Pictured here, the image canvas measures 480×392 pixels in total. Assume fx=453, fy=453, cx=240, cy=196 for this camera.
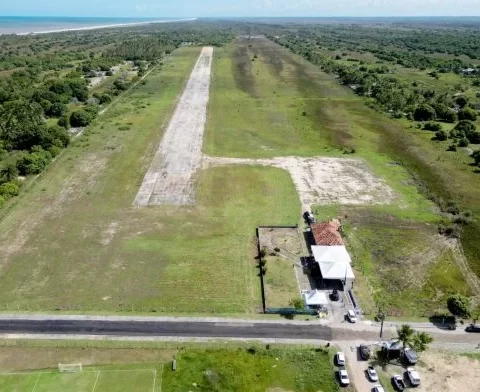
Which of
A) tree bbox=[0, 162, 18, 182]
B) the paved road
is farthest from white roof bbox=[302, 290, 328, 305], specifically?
tree bbox=[0, 162, 18, 182]

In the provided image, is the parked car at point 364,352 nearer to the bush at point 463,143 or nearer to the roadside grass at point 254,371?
the roadside grass at point 254,371

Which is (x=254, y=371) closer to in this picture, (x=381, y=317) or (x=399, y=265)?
(x=381, y=317)

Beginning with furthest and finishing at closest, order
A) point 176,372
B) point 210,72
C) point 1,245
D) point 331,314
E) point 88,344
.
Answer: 1. point 210,72
2. point 1,245
3. point 331,314
4. point 88,344
5. point 176,372

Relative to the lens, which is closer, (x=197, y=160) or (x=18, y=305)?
(x=18, y=305)

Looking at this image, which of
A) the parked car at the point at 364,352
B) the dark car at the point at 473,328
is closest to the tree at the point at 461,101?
the dark car at the point at 473,328

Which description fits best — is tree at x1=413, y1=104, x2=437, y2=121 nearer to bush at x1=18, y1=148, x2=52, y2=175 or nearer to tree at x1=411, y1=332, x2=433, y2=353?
tree at x1=411, y1=332, x2=433, y2=353

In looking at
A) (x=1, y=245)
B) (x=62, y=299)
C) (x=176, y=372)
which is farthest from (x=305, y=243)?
(x=1, y=245)

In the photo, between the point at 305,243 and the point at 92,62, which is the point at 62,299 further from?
the point at 92,62

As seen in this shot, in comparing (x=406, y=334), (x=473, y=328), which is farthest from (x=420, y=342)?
(x=473, y=328)
